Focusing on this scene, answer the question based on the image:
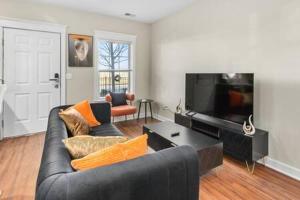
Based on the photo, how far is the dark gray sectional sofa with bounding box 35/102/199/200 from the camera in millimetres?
835

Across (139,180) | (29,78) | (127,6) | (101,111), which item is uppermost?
(127,6)

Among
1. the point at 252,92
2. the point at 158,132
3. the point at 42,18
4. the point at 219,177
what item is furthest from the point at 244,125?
the point at 42,18

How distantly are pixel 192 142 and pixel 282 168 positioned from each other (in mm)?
1240

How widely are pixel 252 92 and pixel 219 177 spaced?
116cm

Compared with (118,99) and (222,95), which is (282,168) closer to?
(222,95)

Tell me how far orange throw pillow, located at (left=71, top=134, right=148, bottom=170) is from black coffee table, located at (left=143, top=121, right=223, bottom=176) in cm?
120

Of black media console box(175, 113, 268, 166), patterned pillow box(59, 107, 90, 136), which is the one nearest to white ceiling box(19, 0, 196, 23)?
black media console box(175, 113, 268, 166)

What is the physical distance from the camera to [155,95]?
5.21 m

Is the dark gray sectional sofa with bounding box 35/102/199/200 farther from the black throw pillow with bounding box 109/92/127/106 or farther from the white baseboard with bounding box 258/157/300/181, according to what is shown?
the black throw pillow with bounding box 109/92/127/106

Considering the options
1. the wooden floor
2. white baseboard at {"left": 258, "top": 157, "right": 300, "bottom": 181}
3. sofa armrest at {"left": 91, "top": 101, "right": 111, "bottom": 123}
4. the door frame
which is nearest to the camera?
the wooden floor

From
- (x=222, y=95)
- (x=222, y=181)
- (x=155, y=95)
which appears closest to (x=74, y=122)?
(x=222, y=181)

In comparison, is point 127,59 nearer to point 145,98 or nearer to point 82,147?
point 145,98

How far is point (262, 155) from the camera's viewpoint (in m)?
2.53

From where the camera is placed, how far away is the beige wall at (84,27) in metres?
3.69
